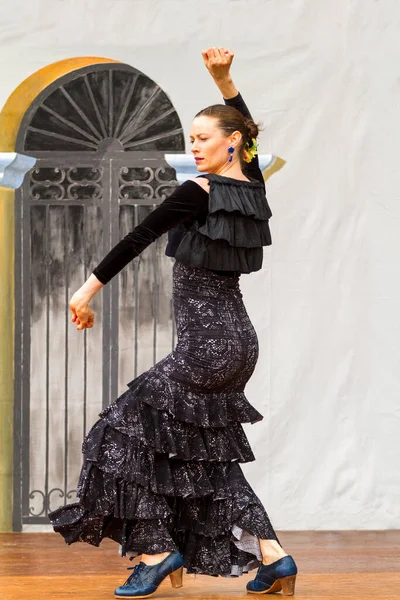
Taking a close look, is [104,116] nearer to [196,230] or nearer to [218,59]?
[218,59]

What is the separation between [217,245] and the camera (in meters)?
3.24

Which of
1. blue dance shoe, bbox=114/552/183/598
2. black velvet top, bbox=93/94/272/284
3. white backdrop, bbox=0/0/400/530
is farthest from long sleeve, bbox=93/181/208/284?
white backdrop, bbox=0/0/400/530

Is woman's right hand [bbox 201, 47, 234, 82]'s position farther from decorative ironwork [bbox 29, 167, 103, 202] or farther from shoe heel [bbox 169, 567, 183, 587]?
decorative ironwork [bbox 29, 167, 103, 202]

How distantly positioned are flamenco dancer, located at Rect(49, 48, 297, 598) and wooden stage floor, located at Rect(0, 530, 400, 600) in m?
0.14

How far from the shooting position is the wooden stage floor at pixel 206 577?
3.31 m

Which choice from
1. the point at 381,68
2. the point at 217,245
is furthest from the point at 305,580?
the point at 381,68

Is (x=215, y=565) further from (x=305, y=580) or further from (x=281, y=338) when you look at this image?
(x=281, y=338)

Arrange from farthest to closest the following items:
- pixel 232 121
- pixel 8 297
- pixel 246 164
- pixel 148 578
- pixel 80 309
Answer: pixel 8 297 < pixel 246 164 < pixel 232 121 < pixel 148 578 < pixel 80 309

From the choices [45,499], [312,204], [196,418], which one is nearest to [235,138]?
[196,418]

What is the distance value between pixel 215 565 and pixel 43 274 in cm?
229

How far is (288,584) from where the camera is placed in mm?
3250

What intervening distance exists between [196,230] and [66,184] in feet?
7.13

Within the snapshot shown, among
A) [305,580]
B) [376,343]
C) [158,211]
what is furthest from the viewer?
[376,343]

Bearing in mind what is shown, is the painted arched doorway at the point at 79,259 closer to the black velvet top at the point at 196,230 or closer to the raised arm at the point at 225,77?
the raised arm at the point at 225,77
